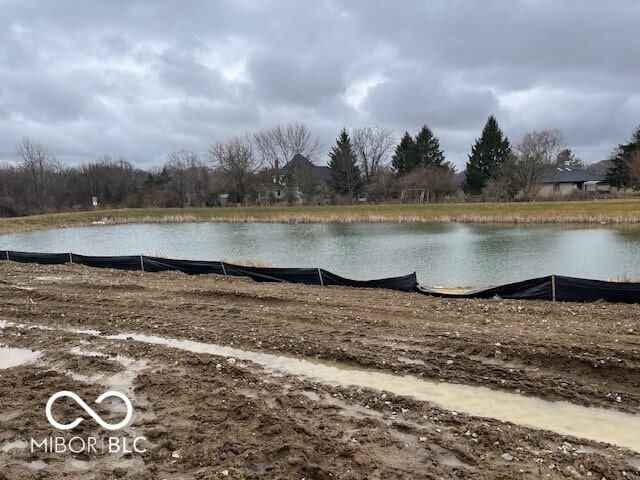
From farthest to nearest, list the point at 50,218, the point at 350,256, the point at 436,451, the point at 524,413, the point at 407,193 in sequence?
the point at 407,193 → the point at 50,218 → the point at 350,256 → the point at 524,413 → the point at 436,451

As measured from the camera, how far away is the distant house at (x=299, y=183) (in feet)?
205

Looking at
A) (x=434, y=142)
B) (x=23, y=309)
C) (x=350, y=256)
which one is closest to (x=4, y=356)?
(x=23, y=309)

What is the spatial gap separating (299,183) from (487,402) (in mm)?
59006

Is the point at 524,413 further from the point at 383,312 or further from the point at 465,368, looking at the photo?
the point at 383,312

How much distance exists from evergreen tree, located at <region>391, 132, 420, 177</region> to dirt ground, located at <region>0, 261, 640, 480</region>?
54.6m

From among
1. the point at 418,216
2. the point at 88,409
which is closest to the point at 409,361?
the point at 88,409

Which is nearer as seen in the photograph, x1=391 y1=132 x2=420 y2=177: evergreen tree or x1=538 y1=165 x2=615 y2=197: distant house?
x1=538 y1=165 x2=615 y2=197: distant house

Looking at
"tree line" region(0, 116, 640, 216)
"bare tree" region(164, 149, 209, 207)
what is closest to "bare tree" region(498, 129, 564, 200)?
"tree line" region(0, 116, 640, 216)

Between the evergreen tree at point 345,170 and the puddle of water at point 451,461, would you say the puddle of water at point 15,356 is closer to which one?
the puddle of water at point 451,461

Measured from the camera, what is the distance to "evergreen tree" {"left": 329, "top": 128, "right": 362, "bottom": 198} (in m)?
61.7

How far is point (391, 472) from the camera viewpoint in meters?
3.53

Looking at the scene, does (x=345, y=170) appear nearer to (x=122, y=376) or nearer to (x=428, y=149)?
(x=428, y=149)

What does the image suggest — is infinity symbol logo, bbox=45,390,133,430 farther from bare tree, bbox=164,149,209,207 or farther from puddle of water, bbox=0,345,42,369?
bare tree, bbox=164,149,209,207

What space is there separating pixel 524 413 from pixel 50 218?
55.1 meters
